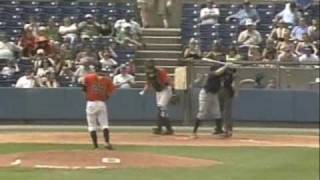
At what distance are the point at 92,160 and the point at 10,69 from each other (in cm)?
1093

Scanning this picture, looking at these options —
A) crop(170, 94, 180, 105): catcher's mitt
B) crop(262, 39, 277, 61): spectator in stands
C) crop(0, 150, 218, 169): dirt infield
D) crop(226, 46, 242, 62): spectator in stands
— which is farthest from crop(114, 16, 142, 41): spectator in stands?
crop(0, 150, 218, 169): dirt infield

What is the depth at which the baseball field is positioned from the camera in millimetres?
11828

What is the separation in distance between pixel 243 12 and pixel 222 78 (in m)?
8.50

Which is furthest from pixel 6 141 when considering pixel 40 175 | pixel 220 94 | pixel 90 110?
pixel 40 175

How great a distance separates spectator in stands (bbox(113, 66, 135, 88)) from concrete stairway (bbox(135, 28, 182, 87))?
62.0 inches

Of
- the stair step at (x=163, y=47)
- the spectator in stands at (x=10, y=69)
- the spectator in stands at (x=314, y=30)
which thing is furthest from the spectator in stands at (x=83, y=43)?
the spectator in stands at (x=314, y=30)

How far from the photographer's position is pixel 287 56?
22.7 m

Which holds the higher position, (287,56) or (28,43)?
(28,43)

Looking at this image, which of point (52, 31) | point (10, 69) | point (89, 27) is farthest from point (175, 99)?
point (52, 31)

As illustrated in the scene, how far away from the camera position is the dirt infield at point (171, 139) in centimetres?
1761

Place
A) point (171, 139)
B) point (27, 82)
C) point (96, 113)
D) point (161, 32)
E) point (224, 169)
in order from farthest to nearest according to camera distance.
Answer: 1. point (161, 32)
2. point (27, 82)
3. point (171, 139)
4. point (96, 113)
5. point (224, 169)

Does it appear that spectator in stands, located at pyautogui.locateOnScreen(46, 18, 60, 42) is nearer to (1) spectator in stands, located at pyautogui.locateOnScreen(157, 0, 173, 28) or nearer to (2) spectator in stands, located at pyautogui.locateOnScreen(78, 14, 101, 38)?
(2) spectator in stands, located at pyautogui.locateOnScreen(78, 14, 101, 38)

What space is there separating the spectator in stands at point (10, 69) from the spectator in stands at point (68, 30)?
230cm

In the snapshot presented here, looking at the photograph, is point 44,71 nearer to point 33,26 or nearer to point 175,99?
point 33,26
